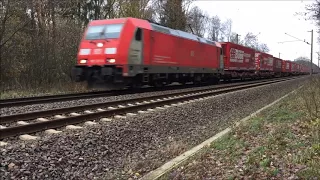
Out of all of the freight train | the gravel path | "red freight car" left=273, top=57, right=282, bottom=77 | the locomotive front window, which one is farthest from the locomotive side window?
"red freight car" left=273, top=57, right=282, bottom=77

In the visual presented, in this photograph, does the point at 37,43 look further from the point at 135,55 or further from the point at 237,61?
the point at 237,61

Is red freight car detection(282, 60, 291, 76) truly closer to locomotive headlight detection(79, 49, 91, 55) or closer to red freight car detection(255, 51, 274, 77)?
red freight car detection(255, 51, 274, 77)

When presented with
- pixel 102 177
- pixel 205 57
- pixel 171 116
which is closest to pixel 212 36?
pixel 205 57

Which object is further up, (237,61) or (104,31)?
(104,31)

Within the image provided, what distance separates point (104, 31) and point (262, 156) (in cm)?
1277

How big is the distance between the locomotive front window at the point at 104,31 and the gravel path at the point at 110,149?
7350 millimetres

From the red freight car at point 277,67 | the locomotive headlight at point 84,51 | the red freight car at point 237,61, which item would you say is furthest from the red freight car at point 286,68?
the locomotive headlight at point 84,51

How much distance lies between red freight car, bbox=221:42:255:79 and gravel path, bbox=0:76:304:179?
2264 centimetres

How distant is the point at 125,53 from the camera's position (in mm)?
16156

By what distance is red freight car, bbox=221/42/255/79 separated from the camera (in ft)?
106

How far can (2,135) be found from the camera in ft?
22.4

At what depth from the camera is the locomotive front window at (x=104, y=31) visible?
16.5 meters

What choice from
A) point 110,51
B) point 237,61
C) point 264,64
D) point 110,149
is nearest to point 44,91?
point 110,51

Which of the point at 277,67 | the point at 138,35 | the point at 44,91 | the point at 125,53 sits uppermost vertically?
the point at 138,35
